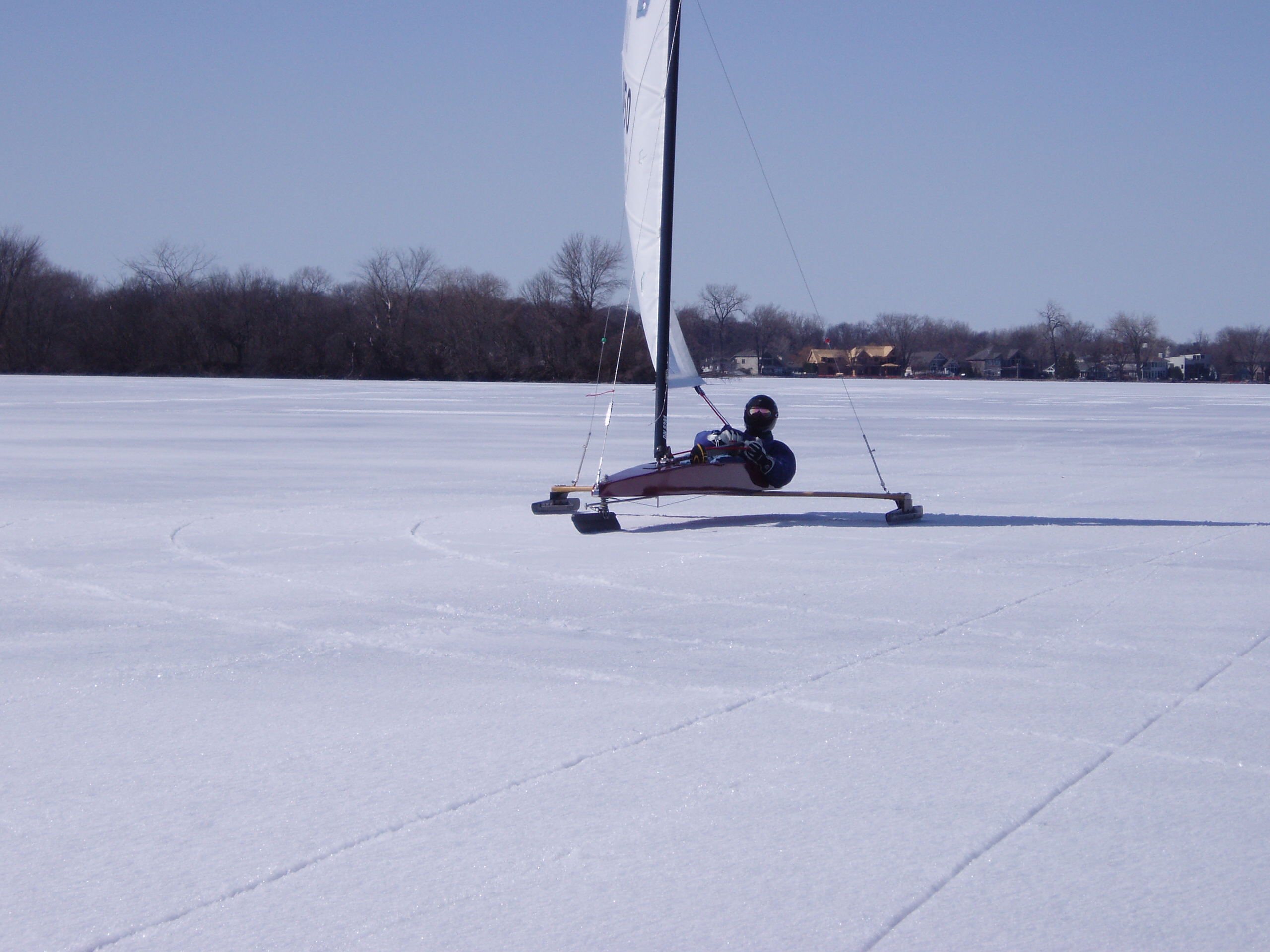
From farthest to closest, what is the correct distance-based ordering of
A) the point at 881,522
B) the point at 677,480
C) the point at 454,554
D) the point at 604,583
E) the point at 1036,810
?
the point at 881,522 → the point at 677,480 → the point at 454,554 → the point at 604,583 → the point at 1036,810

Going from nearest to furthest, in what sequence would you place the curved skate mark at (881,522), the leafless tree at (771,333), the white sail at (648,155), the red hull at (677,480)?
the curved skate mark at (881,522), the red hull at (677,480), the white sail at (648,155), the leafless tree at (771,333)

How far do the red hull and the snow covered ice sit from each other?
269mm

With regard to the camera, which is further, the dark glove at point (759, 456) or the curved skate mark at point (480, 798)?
the dark glove at point (759, 456)

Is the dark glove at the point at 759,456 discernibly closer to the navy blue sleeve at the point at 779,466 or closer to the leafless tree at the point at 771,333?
the navy blue sleeve at the point at 779,466

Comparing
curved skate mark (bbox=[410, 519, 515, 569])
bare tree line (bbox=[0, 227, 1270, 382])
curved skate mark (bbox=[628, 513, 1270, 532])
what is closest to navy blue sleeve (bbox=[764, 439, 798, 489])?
curved skate mark (bbox=[628, 513, 1270, 532])

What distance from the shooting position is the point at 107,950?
2248 millimetres

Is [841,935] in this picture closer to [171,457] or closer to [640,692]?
[640,692]

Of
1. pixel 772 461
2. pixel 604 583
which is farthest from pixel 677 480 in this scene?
pixel 604 583

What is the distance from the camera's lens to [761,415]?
28.4 ft

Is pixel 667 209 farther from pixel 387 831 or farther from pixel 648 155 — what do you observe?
pixel 387 831

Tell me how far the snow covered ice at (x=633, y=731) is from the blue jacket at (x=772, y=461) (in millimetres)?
310

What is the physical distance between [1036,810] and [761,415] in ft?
19.2

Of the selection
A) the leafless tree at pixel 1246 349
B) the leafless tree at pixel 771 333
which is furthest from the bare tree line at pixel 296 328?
the leafless tree at pixel 1246 349

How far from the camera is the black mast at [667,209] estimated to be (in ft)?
29.1
